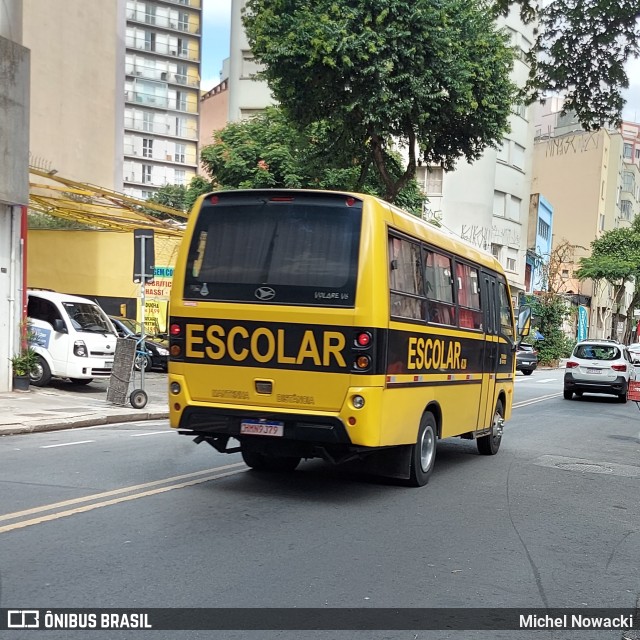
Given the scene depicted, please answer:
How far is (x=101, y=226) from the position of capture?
29.0m

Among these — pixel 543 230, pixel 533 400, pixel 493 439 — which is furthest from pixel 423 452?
pixel 543 230

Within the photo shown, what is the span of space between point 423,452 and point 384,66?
42.3 feet

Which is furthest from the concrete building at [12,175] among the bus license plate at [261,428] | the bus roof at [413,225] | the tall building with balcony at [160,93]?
the tall building with balcony at [160,93]

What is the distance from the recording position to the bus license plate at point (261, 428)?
300 inches

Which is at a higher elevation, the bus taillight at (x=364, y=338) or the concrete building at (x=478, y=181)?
the concrete building at (x=478, y=181)

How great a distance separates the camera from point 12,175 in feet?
53.3

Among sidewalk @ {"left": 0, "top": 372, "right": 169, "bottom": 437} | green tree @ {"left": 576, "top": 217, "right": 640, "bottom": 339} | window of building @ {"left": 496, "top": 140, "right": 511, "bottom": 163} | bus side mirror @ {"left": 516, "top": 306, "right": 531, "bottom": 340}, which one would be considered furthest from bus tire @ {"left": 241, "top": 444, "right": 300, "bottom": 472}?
green tree @ {"left": 576, "top": 217, "right": 640, "bottom": 339}

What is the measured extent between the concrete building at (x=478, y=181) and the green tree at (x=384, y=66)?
2383cm

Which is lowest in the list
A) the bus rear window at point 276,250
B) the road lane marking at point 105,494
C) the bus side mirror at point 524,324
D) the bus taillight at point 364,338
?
the road lane marking at point 105,494

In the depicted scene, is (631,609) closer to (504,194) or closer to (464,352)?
(464,352)

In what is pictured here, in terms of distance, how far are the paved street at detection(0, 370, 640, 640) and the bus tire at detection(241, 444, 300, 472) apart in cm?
18

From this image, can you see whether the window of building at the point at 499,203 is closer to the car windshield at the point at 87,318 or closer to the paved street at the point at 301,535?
the car windshield at the point at 87,318

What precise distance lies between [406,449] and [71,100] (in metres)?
32.8

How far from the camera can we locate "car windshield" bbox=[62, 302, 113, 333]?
18.7 m
